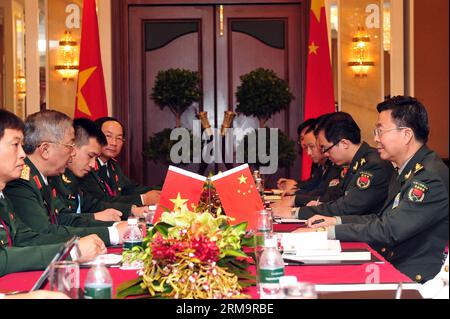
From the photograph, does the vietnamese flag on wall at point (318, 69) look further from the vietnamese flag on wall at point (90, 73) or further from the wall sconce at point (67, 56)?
the wall sconce at point (67, 56)

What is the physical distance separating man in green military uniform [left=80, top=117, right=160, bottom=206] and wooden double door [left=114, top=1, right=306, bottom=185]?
165cm

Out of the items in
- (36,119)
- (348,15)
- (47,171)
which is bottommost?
(47,171)

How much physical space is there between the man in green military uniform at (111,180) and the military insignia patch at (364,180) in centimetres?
Result: 179

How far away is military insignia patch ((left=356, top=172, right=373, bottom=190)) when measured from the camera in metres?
4.43

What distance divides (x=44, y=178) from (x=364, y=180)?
1.85 meters

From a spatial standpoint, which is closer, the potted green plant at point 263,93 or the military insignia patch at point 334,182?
the military insignia patch at point 334,182

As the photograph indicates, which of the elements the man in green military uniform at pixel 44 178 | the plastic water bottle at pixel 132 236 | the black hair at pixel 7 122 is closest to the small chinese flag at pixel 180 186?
the man in green military uniform at pixel 44 178

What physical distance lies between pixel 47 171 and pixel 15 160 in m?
0.90

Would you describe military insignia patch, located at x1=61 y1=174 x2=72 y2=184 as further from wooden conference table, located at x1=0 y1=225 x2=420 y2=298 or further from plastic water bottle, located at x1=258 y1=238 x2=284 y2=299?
plastic water bottle, located at x1=258 y1=238 x2=284 y2=299

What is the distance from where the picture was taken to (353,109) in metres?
7.66

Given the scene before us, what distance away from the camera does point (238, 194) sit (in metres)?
3.79

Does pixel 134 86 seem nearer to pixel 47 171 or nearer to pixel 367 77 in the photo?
pixel 367 77

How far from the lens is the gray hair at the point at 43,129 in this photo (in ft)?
12.3
